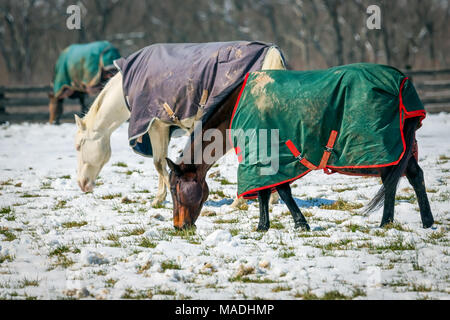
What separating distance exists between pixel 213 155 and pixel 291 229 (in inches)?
40.2

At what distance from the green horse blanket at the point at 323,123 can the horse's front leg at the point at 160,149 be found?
1992 mm

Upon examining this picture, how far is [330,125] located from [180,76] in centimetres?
223

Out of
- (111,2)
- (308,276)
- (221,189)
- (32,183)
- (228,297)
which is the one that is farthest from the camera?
(111,2)

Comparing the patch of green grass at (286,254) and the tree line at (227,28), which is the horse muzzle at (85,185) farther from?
the tree line at (227,28)

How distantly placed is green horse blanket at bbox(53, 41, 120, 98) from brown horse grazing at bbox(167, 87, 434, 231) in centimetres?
928

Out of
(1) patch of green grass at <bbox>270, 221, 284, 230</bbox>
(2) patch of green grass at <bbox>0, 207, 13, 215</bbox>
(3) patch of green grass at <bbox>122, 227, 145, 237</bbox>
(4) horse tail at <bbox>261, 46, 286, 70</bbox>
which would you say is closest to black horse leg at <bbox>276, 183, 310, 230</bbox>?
(1) patch of green grass at <bbox>270, 221, 284, 230</bbox>

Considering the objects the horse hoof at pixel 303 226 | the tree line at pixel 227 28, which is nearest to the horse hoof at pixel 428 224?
the horse hoof at pixel 303 226

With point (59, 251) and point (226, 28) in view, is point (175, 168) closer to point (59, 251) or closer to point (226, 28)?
point (59, 251)

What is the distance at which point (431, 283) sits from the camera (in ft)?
13.1

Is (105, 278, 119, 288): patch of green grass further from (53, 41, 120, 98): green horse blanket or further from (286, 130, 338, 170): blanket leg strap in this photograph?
(53, 41, 120, 98): green horse blanket

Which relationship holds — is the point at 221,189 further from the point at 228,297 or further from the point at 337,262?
the point at 228,297

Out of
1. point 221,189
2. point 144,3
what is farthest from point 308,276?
point 144,3

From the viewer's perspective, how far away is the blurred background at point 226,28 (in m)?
32.3

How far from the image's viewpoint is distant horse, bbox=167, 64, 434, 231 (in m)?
5.38
